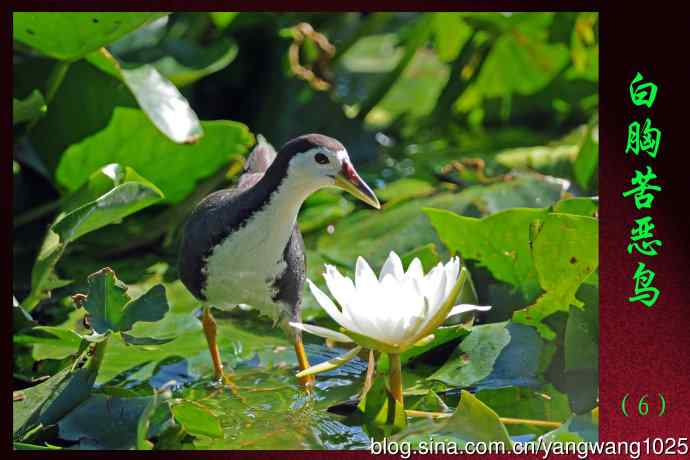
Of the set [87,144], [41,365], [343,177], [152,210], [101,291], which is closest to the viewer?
[101,291]

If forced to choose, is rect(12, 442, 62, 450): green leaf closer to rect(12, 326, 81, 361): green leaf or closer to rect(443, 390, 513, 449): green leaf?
rect(12, 326, 81, 361): green leaf

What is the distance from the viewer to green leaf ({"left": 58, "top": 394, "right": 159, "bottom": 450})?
51.9 inches

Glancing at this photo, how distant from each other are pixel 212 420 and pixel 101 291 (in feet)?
0.70

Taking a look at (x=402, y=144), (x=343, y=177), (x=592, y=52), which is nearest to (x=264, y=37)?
(x=402, y=144)

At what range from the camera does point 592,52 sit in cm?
236

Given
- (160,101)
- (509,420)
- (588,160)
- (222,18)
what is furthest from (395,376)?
(222,18)

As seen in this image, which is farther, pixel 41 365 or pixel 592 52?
pixel 592 52

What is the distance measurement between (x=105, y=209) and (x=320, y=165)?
317 mm

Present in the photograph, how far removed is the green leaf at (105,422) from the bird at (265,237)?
205mm

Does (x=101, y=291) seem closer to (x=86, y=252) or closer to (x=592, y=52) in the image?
(x=86, y=252)

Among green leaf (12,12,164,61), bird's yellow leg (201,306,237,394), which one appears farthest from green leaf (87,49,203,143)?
bird's yellow leg (201,306,237,394)

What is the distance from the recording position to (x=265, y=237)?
1419 millimetres

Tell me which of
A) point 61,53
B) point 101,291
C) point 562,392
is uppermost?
point 61,53

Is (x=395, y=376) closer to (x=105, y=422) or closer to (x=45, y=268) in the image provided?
(x=105, y=422)
